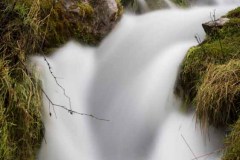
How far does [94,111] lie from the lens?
4.27m

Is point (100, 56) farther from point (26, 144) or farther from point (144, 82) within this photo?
point (26, 144)

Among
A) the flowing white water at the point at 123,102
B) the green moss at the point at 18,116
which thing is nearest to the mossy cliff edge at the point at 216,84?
the flowing white water at the point at 123,102

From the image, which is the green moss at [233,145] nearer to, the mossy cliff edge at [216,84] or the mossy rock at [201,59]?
the mossy cliff edge at [216,84]

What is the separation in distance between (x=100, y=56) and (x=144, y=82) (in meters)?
0.82

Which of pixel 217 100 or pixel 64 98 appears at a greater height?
pixel 217 100

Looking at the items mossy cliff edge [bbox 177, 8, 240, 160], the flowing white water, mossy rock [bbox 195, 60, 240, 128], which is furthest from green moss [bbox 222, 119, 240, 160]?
the flowing white water

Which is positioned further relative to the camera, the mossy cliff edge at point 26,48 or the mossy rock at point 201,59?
the mossy rock at point 201,59

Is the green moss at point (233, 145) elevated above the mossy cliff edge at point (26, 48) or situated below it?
below

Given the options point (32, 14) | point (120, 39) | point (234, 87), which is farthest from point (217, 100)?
point (120, 39)

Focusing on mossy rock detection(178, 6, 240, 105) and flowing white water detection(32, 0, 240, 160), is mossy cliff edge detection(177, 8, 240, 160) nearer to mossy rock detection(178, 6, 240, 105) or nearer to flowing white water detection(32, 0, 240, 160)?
mossy rock detection(178, 6, 240, 105)

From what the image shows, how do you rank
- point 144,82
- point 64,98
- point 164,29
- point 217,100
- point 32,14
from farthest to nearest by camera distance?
point 164,29
point 144,82
point 64,98
point 32,14
point 217,100

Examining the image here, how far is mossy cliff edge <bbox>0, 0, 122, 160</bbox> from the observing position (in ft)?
10.7

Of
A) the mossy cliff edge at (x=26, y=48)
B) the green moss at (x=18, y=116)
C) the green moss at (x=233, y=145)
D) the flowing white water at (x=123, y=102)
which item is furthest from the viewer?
the flowing white water at (x=123, y=102)

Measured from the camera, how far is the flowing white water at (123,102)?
3.76 metres
